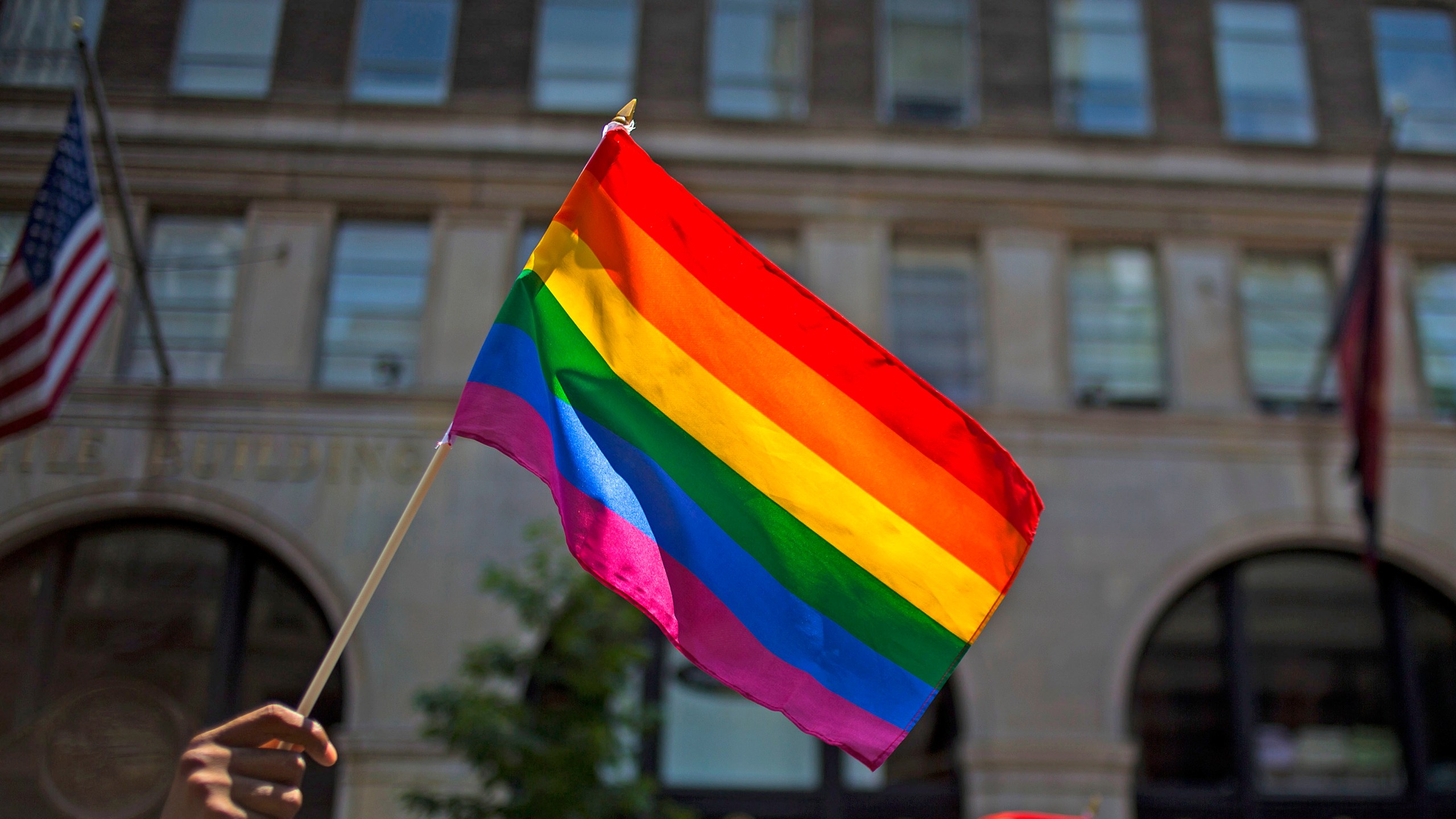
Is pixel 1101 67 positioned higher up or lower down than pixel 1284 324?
higher up

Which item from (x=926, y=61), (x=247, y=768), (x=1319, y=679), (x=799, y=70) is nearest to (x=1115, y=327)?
(x=926, y=61)

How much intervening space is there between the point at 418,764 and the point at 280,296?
17.3 ft

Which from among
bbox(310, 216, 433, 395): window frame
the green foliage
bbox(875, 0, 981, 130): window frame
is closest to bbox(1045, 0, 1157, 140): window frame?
bbox(875, 0, 981, 130): window frame

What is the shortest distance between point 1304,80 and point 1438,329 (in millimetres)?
3455

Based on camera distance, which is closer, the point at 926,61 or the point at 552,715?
the point at 552,715

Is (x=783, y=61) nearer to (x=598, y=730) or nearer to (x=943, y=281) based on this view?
(x=943, y=281)

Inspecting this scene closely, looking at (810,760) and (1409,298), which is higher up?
(1409,298)

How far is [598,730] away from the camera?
923 cm

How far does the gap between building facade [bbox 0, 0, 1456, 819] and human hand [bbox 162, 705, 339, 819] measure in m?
9.24

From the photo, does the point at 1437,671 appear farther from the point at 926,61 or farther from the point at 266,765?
the point at 266,765

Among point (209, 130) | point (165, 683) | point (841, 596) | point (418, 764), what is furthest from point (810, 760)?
point (209, 130)

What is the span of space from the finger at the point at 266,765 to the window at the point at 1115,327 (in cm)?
1187

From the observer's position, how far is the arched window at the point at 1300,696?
12859 millimetres

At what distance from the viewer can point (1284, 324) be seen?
46.9 feet
